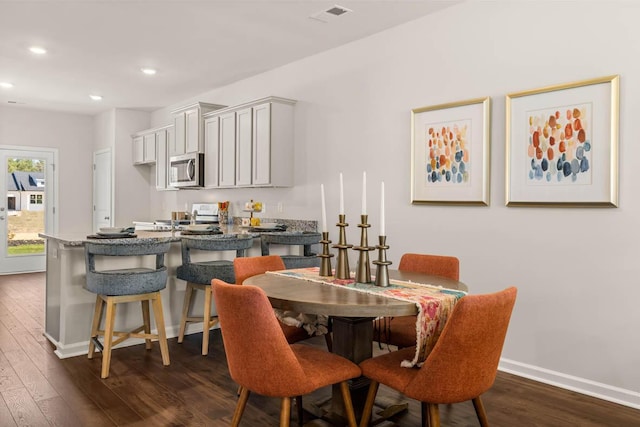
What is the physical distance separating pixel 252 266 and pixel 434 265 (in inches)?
43.2

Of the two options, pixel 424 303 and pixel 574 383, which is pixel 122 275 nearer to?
pixel 424 303

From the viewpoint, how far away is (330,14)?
387cm

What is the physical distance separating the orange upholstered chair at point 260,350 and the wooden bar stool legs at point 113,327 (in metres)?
1.62

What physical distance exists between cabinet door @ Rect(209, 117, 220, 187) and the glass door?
3605 mm

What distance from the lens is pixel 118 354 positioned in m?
3.69

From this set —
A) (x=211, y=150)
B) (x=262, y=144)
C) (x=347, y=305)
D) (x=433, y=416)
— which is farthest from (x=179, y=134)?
(x=433, y=416)

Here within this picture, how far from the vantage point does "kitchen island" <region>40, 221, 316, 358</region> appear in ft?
11.8

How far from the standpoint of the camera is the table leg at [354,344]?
95.0 inches

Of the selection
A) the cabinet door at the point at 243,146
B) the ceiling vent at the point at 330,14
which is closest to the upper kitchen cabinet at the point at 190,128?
the cabinet door at the point at 243,146

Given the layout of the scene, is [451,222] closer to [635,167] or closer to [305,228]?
[635,167]

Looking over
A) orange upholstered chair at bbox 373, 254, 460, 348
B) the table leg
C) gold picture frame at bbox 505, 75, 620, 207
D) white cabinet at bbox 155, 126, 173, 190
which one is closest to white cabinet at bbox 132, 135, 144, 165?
white cabinet at bbox 155, 126, 173, 190

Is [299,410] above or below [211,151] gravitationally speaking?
below

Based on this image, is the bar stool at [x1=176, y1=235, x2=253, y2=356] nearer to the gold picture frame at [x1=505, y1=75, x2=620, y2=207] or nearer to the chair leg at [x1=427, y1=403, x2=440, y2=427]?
the gold picture frame at [x1=505, y1=75, x2=620, y2=207]

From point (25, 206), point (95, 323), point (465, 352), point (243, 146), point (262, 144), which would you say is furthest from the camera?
point (25, 206)
